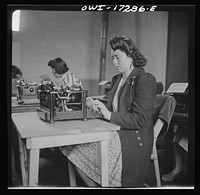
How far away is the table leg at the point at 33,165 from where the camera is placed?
1471 millimetres

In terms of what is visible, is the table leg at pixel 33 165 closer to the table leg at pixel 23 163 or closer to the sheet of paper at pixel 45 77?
the table leg at pixel 23 163

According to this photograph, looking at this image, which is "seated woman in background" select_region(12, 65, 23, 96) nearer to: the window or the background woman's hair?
the background woman's hair

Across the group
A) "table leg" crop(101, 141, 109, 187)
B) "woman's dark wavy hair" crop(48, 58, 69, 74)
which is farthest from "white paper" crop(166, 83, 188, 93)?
"woman's dark wavy hair" crop(48, 58, 69, 74)

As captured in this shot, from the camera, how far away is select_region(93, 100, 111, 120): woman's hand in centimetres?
169

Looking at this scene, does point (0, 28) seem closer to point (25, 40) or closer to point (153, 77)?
point (25, 40)

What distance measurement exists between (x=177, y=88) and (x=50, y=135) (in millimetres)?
840

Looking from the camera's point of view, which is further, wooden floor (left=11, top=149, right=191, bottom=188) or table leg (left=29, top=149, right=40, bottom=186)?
wooden floor (left=11, top=149, right=191, bottom=188)

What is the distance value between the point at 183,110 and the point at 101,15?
792mm

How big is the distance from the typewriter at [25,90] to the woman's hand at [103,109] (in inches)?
15.0

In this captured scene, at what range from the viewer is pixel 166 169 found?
1.75m

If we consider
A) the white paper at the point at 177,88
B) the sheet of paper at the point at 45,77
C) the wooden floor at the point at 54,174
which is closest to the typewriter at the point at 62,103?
the sheet of paper at the point at 45,77

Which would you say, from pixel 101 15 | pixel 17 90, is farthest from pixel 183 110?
pixel 17 90

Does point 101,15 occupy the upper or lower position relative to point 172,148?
upper

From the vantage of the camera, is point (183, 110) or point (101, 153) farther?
point (183, 110)
